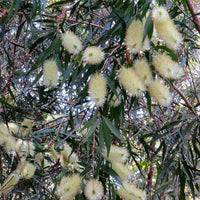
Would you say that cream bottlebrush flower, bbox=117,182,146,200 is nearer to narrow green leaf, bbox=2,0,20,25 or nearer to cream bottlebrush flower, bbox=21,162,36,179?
cream bottlebrush flower, bbox=21,162,36,179

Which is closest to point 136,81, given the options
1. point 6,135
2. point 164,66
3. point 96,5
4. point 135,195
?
point 164,66

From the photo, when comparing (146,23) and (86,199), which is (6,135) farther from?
(146,23)

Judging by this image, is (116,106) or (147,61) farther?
(116,106)

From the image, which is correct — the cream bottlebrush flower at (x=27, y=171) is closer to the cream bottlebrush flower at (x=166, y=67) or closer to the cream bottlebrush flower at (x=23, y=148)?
the cream bottlebrush flower at (x=23, y=148)

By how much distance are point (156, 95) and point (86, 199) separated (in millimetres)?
443

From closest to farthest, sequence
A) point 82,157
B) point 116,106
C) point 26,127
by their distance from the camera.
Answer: point 116,106, point 26,127, point 82,157

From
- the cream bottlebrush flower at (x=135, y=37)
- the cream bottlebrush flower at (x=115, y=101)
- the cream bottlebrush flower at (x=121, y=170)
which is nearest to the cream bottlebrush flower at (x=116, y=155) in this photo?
the cream bottlebrush flower at (x=121, y=170)

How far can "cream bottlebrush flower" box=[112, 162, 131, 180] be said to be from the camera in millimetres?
1306

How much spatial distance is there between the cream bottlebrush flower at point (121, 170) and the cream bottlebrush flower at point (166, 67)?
414 mm

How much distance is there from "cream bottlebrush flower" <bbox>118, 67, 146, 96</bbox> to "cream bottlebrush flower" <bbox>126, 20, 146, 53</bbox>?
0.07 m

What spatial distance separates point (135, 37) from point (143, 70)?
0.12 metres

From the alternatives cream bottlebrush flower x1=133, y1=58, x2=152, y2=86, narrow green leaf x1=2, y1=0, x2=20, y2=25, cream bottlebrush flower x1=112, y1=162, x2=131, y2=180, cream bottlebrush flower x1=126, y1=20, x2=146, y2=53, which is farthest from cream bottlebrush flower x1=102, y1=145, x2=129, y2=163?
narrow green leaf x1=2, y1=0, x2=20, y2=25

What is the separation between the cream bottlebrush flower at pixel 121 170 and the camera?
1306 millimetres

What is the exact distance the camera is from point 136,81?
42.4 inches
